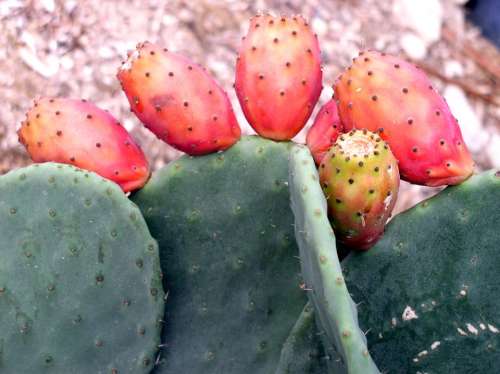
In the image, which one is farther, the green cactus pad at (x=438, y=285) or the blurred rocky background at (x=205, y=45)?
the blurred rocky background at (x=205, y=45)

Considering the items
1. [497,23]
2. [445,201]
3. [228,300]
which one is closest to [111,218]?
[228,300]

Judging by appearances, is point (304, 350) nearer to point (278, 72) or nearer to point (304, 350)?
point (304, 350)

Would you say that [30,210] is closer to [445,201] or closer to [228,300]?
[228,300]

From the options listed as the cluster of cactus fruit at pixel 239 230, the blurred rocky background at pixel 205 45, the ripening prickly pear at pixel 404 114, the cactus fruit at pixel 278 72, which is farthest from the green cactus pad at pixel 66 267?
the blurred rocky background at pixel 205 45

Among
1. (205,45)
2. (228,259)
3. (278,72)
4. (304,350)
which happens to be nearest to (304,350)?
(304,350)

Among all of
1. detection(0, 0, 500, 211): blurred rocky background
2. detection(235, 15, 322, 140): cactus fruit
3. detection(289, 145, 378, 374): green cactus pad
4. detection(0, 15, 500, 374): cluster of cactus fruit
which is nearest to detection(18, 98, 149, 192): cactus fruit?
detection(0, 15, 500, 374): cluster of cactus fruit

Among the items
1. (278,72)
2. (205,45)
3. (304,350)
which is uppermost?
(278,72)

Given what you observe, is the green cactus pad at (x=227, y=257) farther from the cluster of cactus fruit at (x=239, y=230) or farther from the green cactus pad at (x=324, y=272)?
the green cactus pad at (x=324, y=272)
